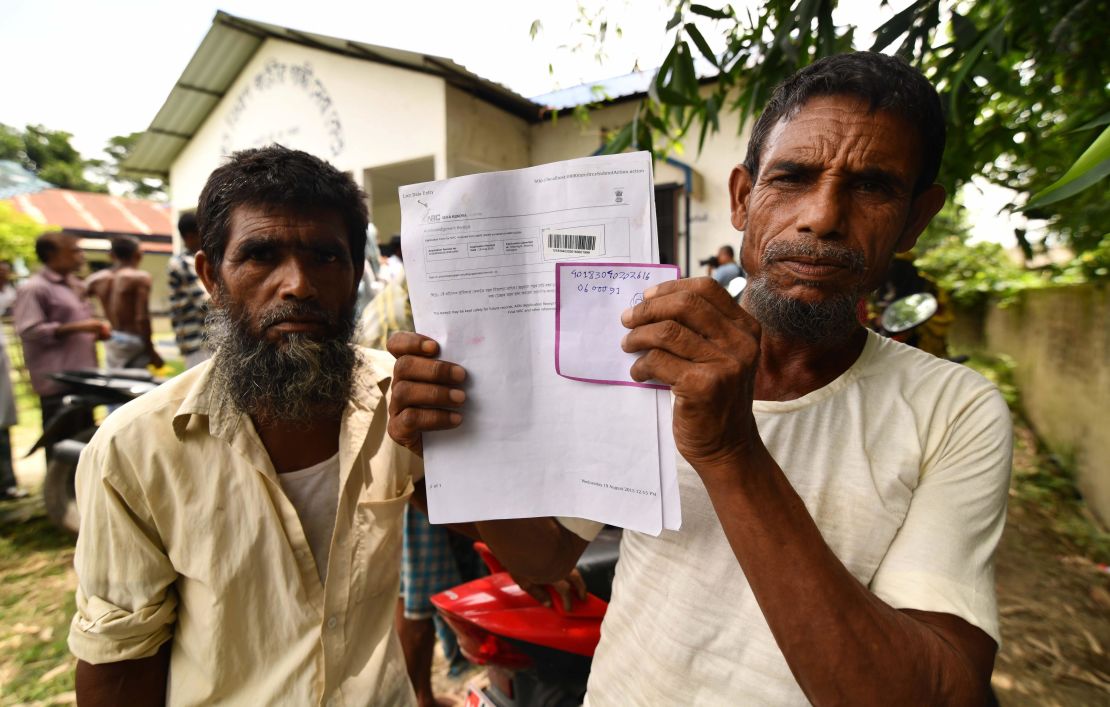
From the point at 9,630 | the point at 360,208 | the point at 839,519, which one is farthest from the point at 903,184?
the point at 9,630

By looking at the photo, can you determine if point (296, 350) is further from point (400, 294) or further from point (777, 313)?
point (400, 294)

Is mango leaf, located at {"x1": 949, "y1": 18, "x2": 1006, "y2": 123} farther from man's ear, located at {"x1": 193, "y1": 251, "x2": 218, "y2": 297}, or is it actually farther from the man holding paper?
man's ear, located at {"x1": 193, "y1": 251, "x2": 218, "y2": 297}

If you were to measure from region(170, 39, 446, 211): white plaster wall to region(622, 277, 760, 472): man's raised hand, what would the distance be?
8.28m

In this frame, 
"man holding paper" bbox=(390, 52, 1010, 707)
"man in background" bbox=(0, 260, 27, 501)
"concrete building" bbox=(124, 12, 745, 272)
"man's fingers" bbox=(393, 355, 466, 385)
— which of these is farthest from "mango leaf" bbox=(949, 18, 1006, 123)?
"man in background" bbox=(0, 260, 27, 501)

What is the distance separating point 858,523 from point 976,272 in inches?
530

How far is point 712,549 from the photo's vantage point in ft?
3.49

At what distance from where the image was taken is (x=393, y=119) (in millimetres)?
8953

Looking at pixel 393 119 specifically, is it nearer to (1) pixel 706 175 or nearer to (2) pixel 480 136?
(2) pixel 480 136

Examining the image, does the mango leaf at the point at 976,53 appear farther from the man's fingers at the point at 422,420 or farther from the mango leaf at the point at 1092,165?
the man's fingers at the point at 422,420

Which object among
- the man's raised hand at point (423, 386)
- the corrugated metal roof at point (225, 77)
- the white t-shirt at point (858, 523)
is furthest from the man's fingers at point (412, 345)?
the corrugated metal roof at point (225, 77)

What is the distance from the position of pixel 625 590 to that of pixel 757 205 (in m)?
0.81

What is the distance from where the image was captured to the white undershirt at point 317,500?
149 cm

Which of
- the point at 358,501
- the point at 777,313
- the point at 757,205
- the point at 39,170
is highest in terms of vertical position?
the point at 39,170

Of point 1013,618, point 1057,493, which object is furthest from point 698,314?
point 1057,493
